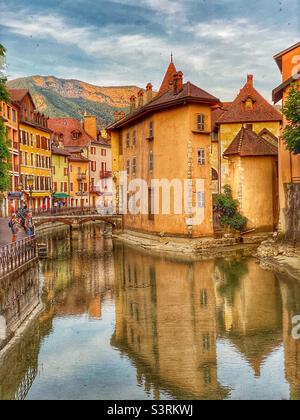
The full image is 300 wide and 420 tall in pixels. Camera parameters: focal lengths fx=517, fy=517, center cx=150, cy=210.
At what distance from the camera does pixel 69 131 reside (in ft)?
275

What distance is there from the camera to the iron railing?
60.0ft

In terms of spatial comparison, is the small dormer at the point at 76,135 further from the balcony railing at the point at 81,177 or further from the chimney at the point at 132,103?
the chimney at the point at 132,103

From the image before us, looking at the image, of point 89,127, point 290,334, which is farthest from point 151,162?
point 89,127

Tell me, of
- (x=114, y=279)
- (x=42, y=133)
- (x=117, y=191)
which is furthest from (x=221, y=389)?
(x=42, y=133)

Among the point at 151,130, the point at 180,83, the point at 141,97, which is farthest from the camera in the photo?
the point at 141,97

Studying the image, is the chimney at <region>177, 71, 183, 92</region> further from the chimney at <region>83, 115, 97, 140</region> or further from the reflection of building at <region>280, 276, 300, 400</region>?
the chimney at <region>83, 115, 97, 140</region>

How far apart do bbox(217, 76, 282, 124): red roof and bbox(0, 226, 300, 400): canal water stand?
2509 cm

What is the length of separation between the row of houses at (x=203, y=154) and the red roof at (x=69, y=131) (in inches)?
1240

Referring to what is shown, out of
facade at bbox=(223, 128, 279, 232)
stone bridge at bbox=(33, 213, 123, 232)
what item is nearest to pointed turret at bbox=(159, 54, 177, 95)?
facade at bbox=(223, 128, 279, 232)

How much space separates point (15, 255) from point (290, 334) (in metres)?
10.6

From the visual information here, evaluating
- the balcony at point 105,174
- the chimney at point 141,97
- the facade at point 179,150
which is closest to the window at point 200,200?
the facade at point 179,150

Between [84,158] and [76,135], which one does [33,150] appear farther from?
[76,135]

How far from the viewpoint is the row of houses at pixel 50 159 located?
2145 inches

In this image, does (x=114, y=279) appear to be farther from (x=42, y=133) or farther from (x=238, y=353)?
(x=42, y=133)
